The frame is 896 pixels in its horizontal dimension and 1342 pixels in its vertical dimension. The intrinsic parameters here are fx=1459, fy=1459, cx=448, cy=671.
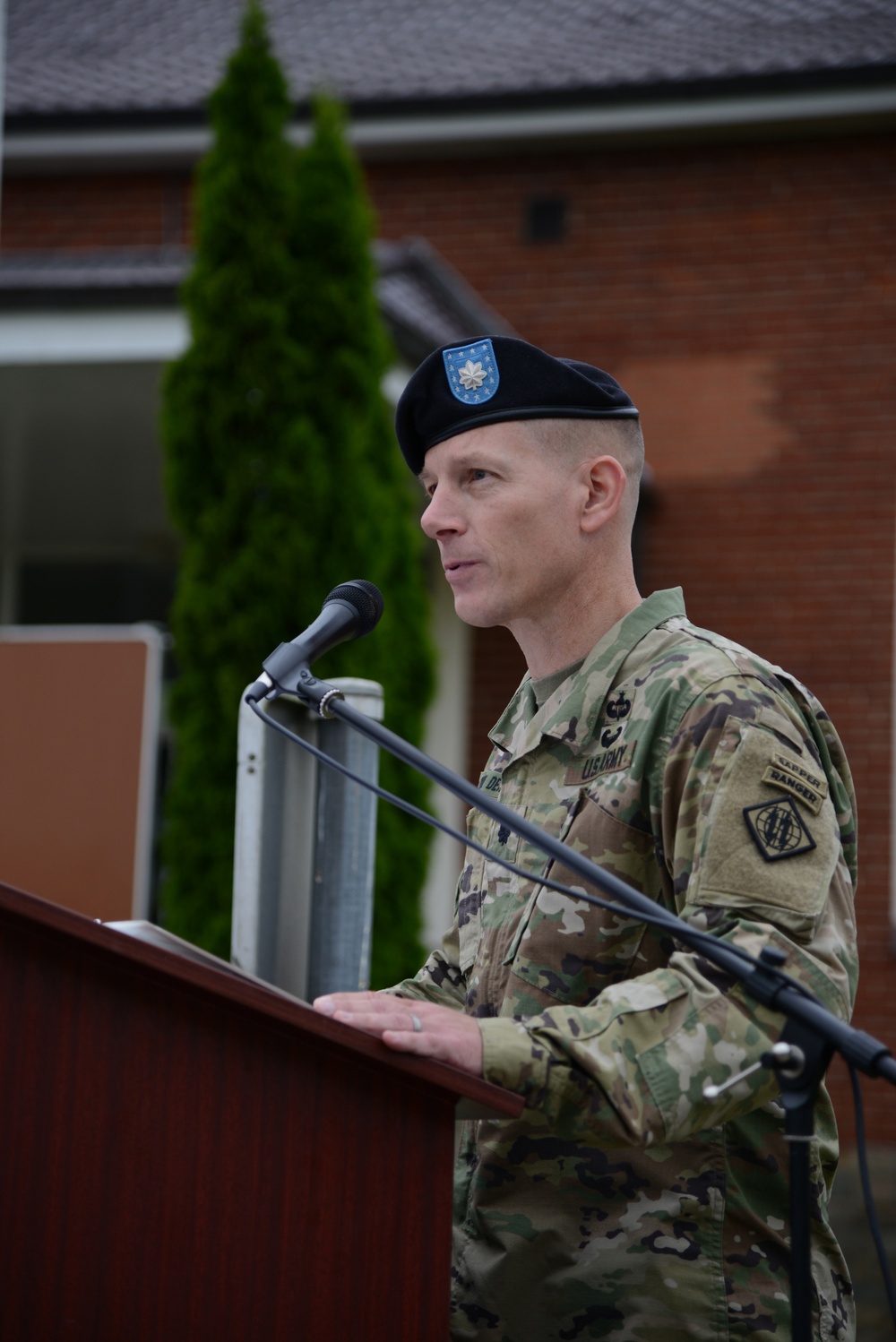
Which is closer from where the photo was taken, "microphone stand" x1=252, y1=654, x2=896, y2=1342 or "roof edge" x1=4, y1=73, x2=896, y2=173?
"microphone stand" x1=252, y1=654, x2=896, y2=1342

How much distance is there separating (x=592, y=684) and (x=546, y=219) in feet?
25.0

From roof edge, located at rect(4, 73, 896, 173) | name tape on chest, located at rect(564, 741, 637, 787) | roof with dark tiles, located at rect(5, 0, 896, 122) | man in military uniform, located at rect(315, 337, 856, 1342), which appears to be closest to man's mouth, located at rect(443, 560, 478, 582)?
man in military uniform, located at rect(315, 337, 856, 1342)

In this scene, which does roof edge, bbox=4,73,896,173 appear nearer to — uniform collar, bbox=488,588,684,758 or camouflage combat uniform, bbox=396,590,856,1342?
uniform collar, bbox=488,588,684,758

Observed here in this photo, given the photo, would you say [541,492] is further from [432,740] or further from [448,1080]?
[432,740]

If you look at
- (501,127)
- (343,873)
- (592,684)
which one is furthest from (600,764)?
(501,127)

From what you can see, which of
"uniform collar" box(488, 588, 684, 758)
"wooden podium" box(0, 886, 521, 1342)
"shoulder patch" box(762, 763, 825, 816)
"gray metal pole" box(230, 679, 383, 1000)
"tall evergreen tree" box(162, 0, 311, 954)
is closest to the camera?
"wooden podium" box(0, 886, 521, 1342)

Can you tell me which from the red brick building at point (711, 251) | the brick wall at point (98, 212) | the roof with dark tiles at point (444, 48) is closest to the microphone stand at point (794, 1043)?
the red brick building at point (711, 251)

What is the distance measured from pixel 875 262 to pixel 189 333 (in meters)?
4.31

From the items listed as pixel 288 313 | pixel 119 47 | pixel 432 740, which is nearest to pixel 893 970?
pixel 432 740

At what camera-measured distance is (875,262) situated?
334 inches

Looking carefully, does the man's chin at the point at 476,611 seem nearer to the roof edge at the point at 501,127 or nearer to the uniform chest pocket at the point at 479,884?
the uniform chest pocket at the point at 479,884

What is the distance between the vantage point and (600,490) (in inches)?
80.5

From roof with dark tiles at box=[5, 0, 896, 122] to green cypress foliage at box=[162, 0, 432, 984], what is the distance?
7.38ft

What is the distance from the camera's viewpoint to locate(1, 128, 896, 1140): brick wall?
8367 mm
